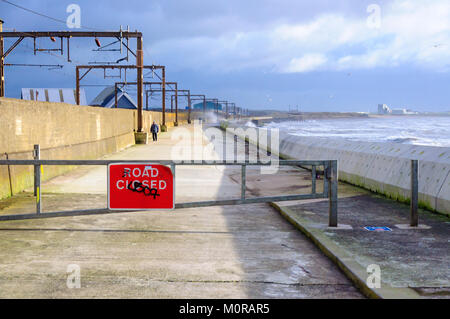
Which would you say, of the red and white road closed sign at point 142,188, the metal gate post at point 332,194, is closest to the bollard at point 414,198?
the metal gate post at point 332,194

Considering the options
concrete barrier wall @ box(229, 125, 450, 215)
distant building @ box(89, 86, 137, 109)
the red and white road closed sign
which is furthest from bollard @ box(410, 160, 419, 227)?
distant building @ box(89, 86, 137, 109)

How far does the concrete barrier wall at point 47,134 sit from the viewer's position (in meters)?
11.2

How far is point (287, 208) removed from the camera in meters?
9.48

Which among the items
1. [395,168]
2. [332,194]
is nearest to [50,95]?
[395,168]

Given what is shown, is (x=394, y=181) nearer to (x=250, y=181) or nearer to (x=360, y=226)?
(x=360, y=226)

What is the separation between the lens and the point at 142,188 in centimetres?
769

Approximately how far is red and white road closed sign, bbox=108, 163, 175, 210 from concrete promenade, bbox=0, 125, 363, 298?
16.4 inches

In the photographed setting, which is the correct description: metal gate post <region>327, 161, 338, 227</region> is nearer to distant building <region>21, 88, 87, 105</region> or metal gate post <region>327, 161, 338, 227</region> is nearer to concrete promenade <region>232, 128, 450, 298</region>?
concrete promenade <region>232, 128, 450, 298</region>

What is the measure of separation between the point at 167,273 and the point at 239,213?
13.5 feet

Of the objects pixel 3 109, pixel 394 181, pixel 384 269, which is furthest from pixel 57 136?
pixel 384 269

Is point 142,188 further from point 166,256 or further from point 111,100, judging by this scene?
point 111,100

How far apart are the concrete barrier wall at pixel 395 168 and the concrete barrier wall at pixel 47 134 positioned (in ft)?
25.4

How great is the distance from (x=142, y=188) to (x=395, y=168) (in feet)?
17.7
